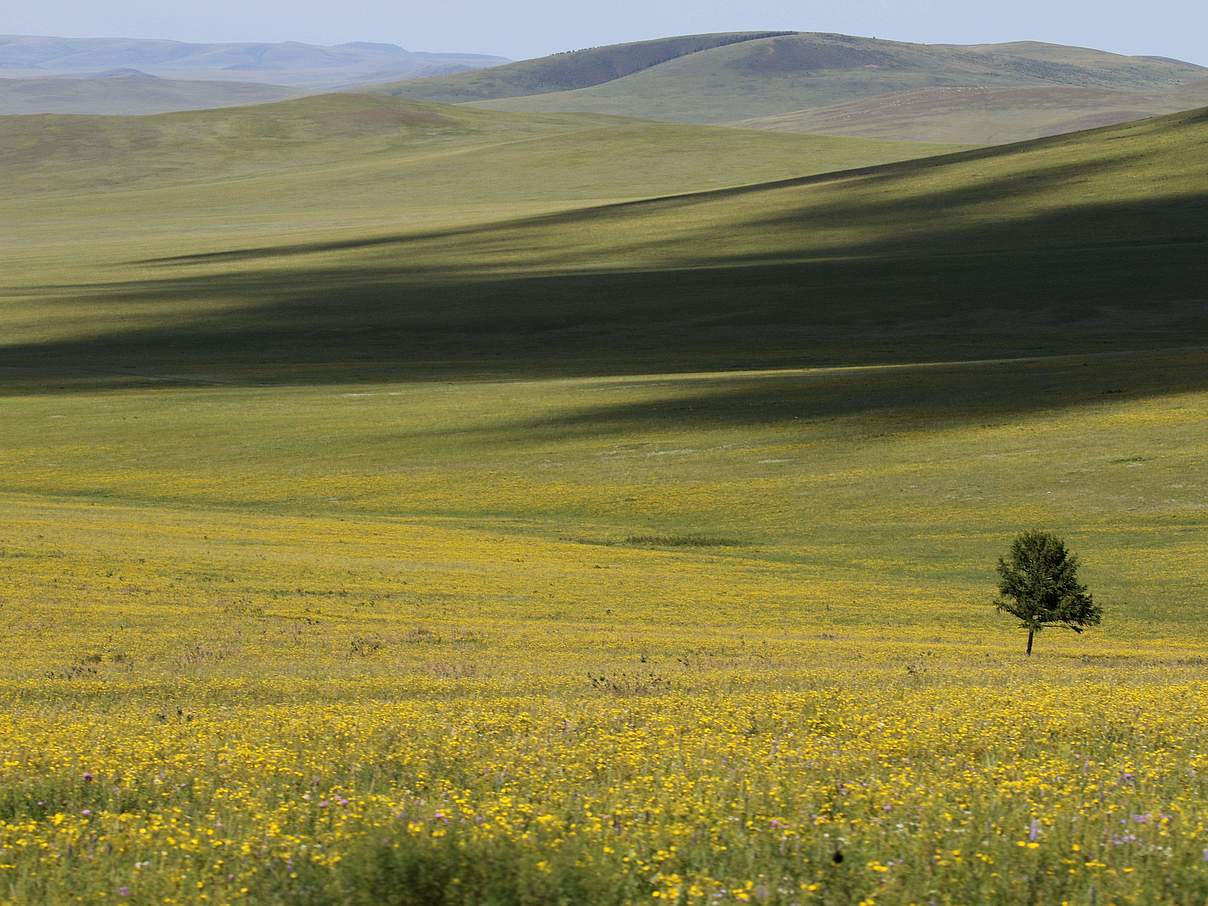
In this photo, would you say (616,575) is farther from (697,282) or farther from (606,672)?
(697,282)

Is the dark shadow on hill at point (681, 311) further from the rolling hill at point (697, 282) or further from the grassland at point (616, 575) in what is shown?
the grassland at point (616, 575)

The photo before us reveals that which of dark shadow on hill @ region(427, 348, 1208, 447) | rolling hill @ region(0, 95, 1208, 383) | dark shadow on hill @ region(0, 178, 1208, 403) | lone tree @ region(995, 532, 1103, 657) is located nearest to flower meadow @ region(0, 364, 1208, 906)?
lone tree @ region(995, 532, 1103, 657)

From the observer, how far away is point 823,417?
226ft

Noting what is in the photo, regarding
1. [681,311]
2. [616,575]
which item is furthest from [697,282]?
[616,575]

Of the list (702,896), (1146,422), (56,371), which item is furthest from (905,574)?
(56,371)

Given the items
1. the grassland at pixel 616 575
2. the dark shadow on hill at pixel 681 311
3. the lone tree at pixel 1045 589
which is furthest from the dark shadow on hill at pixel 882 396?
the lone tree at pixel 1045 589

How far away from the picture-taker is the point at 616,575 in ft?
129

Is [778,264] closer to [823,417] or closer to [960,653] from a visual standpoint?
[823,417]

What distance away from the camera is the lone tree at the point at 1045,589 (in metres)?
31.5

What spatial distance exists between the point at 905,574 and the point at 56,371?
74.8m

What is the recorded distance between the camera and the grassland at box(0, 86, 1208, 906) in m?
8.32

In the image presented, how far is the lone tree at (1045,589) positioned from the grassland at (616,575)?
90 cm

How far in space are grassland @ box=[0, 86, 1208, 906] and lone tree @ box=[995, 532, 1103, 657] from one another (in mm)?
898

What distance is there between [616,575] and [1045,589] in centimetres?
1291
